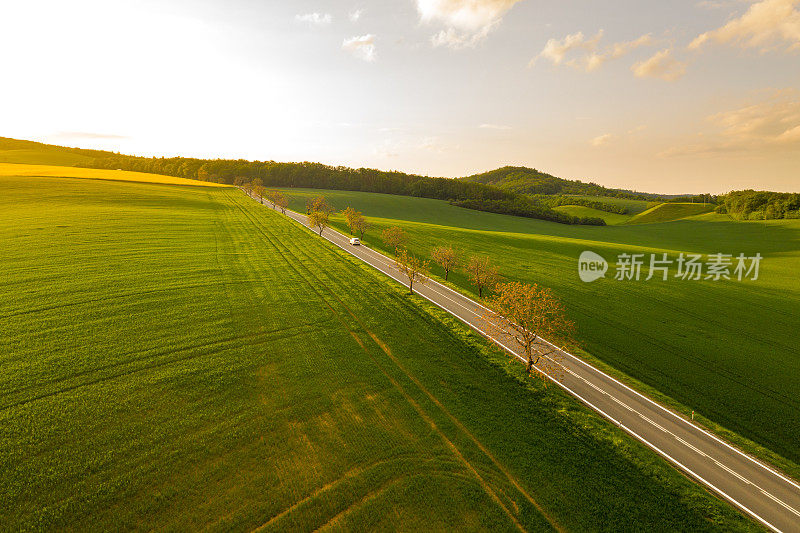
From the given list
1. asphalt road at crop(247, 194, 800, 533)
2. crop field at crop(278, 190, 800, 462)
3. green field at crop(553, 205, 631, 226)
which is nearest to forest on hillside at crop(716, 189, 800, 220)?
crop field at crop(278, 190, 800, 462)

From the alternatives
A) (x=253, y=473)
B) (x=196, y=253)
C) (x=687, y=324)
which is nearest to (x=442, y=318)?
(x=253, y=473)

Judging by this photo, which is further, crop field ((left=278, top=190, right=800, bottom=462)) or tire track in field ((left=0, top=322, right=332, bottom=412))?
crop field ((left=278, top=190, right=800, bottom=462))

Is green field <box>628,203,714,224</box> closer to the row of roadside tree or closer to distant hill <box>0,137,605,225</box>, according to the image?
distant hill <box>0,137,605,225</box>

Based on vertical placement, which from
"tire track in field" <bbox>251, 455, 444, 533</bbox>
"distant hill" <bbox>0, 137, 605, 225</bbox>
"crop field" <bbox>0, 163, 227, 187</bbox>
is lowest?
"tire track in field" <bbox>251, 455, 444, 533</bbox>

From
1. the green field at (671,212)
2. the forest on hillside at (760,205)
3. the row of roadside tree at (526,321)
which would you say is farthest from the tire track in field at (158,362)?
the green field at (671,212)

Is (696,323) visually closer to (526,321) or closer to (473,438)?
(526,321)

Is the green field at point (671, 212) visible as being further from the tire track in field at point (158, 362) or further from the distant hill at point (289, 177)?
the tire track in field at point (158, 362)

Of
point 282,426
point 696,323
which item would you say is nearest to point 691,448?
point 696,323
